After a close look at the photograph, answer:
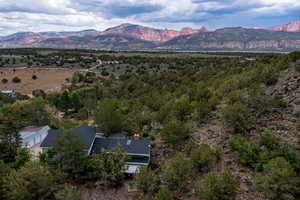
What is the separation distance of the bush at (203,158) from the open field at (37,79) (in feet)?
183

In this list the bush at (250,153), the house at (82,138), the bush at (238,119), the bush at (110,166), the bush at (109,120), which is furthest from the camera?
the bush at (109,120)

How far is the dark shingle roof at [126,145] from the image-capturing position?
20350 mm

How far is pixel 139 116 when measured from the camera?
28750 millimetres

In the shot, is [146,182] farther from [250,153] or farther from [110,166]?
[250,153]

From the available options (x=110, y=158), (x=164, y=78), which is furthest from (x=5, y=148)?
(x=164, y=78)

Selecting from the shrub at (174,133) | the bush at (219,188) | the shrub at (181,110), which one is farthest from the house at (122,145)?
the shrub at (181,110)

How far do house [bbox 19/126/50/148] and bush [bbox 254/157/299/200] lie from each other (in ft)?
79.3

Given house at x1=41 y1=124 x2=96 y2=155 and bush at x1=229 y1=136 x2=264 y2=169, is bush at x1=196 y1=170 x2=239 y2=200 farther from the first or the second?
house at x1=41 y1=124 x2=96 y2=155

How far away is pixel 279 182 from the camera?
45.3ft

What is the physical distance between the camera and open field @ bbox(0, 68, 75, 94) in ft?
214

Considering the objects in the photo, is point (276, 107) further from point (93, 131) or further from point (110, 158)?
point (93, 131)

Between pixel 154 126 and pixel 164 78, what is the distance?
31.1m

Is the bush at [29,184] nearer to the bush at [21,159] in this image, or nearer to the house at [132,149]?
the bush at [21,159]

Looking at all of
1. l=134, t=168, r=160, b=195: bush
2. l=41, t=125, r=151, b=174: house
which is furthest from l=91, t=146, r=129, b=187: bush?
l=134, t=168, r=160, b=195: bush
